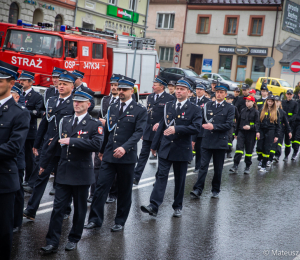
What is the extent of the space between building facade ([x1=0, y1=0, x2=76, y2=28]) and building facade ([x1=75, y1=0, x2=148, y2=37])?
987 millimetres

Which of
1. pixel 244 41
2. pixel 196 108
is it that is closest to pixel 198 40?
pixel 244 41

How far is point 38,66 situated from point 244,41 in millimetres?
31698

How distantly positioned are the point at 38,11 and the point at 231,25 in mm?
23585

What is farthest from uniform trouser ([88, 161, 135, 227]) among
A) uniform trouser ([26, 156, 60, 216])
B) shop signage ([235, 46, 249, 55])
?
shop signage ([235, 46, 249, 55])

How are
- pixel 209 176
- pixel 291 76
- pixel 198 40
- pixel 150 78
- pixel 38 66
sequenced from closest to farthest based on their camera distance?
1. pixel 209 176
2. pixel 38 66
3. pixel 150 78
4. pixel 291 76
5. pixel 198 40

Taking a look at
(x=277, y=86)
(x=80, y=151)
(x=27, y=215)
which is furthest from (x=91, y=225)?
(x=277, y=86)

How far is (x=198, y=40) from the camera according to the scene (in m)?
45.0

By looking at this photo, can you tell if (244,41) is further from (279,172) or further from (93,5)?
(279,172)

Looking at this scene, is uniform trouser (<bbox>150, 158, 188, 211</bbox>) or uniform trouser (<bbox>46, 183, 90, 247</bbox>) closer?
uniform trouser (<bbox>46, 183, 90, 247</bbox>)

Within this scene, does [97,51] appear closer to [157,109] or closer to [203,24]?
[157,109]

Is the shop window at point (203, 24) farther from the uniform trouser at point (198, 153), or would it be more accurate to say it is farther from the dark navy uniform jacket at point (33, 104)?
the dark navy uniform jacket at point (33, 104)

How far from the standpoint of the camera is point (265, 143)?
1172cm

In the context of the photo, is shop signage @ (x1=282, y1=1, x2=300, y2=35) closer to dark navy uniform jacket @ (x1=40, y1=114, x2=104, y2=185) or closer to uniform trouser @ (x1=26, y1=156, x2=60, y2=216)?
uniform trouser @ (x1=26, y1=156, x2=60, y2=216)

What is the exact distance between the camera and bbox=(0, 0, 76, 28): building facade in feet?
76.5
